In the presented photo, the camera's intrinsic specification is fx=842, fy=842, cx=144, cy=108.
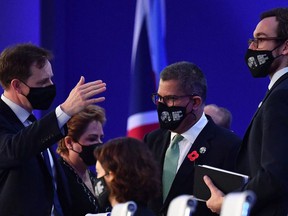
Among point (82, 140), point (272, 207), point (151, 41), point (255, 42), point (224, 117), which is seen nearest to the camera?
point (272, 207)

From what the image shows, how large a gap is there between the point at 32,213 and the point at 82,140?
2.83 ft

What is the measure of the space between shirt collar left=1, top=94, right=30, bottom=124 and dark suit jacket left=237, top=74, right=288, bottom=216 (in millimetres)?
1167

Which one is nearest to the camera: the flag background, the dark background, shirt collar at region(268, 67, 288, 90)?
shirt collar at region(268, 67, 288, 90)

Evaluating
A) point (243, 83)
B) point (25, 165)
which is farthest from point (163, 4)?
point (25, 165)

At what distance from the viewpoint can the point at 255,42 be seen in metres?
3.70

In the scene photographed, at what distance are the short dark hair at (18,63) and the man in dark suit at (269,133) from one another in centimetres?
107

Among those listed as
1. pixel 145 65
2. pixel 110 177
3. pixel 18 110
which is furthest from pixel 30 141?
pixel 145 65

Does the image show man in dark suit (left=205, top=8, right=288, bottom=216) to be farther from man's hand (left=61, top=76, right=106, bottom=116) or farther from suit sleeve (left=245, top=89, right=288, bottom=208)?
man's hand (left=61, top=76, right=106, bottom=116)

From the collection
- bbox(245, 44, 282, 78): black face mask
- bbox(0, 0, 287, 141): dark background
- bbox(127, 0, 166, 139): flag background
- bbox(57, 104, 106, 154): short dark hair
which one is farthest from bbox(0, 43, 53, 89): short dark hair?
bbox(0, 0, 287, 141): dark background

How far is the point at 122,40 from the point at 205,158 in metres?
3.11

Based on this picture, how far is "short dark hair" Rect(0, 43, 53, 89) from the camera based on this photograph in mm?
4078

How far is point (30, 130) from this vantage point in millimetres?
3828

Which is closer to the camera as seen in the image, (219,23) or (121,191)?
(121,191)

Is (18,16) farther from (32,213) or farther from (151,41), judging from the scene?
(32,213)
